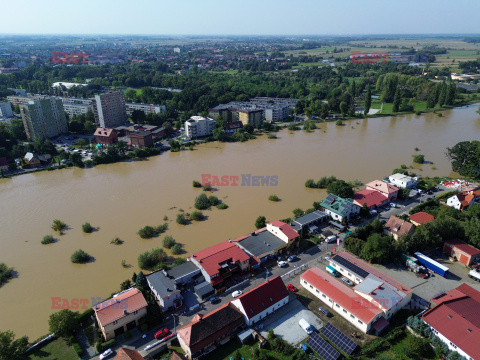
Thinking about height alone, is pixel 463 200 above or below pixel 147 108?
below

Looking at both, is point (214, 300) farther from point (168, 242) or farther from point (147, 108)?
point (147, 108)

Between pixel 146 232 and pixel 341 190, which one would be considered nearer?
pixel 146 232

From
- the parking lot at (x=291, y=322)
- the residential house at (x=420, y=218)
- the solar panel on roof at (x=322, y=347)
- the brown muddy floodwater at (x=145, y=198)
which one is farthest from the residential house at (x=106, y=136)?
the solar panel on roof at (x=322, y=347)

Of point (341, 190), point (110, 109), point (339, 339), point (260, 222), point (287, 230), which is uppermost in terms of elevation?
point (110, 109)

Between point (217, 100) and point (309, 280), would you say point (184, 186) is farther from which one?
point (217, 100)

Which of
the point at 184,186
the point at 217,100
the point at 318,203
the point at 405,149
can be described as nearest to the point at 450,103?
the point at 405,149

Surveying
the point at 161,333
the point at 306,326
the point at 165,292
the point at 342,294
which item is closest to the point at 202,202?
the point at 165,292
